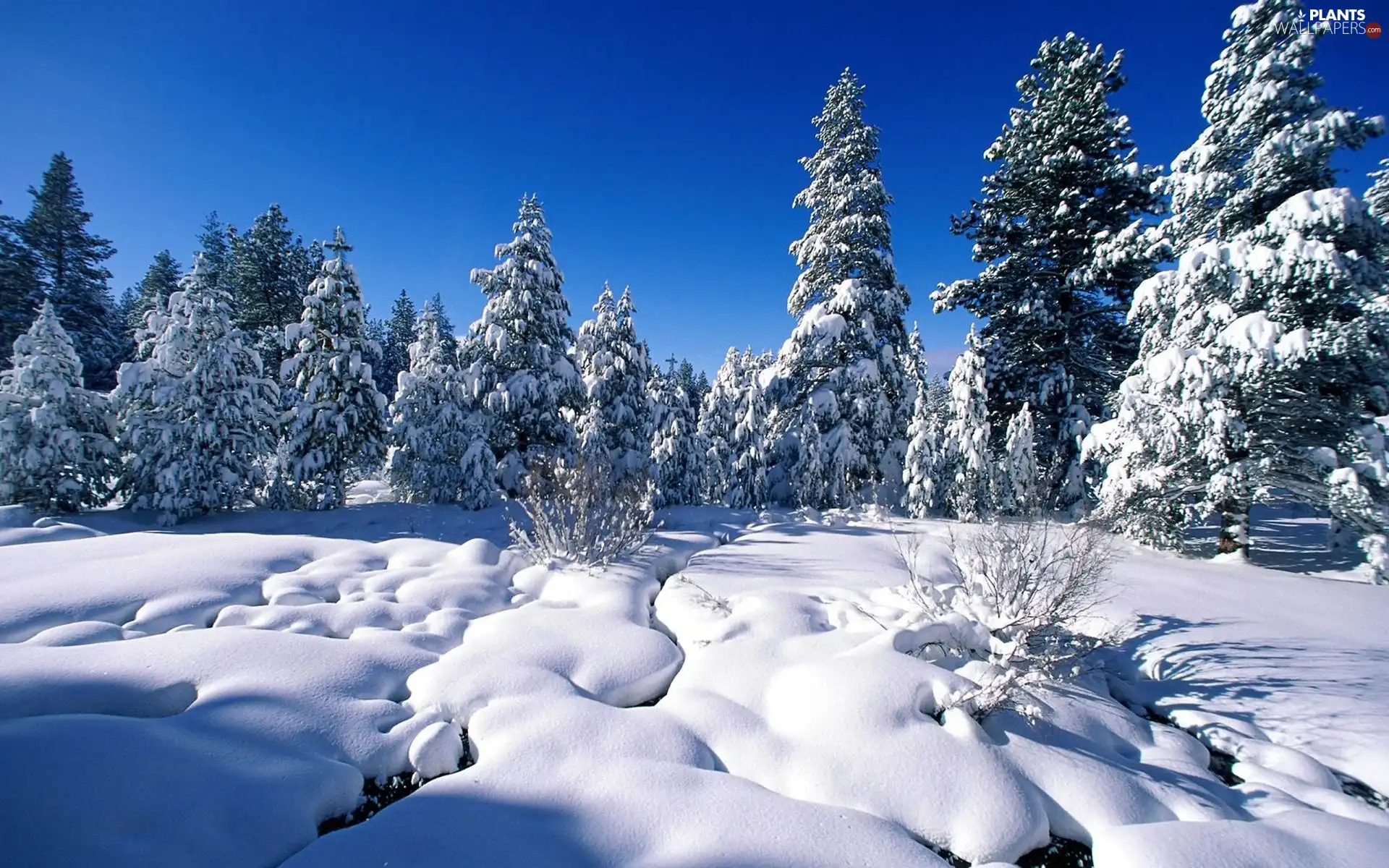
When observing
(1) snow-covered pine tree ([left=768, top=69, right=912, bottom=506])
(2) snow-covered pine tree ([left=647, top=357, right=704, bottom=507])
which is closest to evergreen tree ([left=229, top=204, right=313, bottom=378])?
(2) snow-covered pine tree ([left=647, top=357, right=704, bottom=507])

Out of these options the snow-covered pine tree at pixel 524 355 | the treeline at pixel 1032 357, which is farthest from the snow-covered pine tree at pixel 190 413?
the snow-covered pine tree at pixel 524 355

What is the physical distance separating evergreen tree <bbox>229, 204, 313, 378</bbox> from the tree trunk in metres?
32.1

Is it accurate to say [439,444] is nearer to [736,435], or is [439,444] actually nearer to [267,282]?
[736,435]

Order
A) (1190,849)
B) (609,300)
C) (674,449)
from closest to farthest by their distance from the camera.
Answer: (1190,849) < (609,300) < (674,449)

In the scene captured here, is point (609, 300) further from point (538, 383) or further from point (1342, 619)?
point (1342, 619)

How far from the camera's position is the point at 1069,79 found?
12.5m

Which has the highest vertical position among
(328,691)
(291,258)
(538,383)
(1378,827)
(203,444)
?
(291,258)

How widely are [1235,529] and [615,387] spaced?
50.7 ft

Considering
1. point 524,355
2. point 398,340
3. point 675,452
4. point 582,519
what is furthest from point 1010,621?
point 398,340

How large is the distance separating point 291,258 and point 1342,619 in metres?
34.7

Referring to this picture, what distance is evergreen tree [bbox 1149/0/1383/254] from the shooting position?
7.57 meters

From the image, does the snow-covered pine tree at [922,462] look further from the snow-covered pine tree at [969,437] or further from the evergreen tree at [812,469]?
the evergreen tree at [812,469]

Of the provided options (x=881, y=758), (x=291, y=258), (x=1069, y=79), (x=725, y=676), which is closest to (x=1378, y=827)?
(x=881, y=758)

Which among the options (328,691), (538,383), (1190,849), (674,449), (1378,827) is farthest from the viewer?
(674,449)
